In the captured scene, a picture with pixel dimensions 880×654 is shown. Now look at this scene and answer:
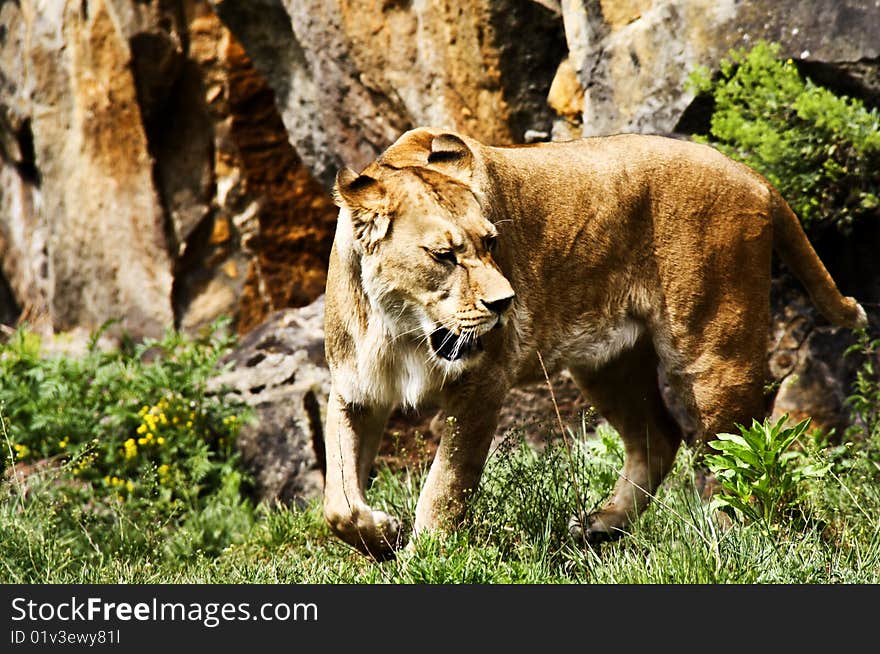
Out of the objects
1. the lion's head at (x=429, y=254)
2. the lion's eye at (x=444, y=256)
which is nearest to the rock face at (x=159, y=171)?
the lion's head at (x=429, y=254)

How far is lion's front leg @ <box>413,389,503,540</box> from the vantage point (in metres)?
4.75

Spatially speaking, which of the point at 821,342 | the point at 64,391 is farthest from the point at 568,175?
the point at 64,391

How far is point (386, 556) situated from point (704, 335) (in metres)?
1.79

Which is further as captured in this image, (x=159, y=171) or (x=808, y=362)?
(x=159, y=171)

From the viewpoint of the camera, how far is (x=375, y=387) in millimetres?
4852

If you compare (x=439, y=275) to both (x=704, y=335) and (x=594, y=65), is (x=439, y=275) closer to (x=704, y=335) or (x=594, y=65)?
(x=704, y=335)

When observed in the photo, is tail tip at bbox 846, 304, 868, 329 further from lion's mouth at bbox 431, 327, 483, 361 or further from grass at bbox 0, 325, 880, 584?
lion's mouth at bbox 431, 327, 483, 361

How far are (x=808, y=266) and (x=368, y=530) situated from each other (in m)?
2.51

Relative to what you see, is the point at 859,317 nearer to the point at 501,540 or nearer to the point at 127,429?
the point at 501,540

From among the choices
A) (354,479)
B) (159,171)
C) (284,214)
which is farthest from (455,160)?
(159,171)

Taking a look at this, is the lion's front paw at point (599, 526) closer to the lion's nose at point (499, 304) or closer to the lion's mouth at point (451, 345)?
the lion's mouth at point (451, 345)

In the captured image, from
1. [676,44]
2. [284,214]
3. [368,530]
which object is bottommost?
[284,214]

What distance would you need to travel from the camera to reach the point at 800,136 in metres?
6.05
